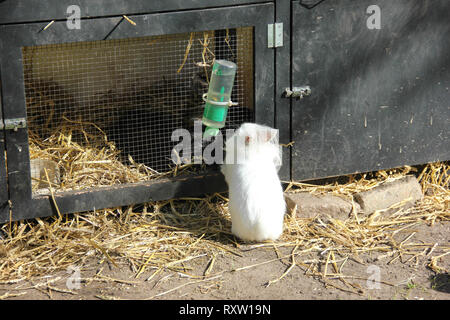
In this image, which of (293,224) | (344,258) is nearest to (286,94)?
(293,224)

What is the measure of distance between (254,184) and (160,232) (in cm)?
78

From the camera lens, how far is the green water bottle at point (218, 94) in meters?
4.81

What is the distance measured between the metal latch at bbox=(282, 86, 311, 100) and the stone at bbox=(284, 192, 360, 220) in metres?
0.75

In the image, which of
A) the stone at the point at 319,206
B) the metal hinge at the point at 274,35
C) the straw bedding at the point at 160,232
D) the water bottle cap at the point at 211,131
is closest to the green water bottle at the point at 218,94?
the water bottle cap at the point at 211,131

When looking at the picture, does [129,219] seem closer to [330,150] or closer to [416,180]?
[330,150]

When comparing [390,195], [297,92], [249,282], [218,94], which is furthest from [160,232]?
[390,195]

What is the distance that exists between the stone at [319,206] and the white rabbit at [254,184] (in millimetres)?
307

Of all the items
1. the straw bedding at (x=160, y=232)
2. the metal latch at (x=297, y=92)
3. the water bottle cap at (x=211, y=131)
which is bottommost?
the straw bedding at (x=160, y=232)

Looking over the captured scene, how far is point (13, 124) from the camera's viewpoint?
430 cm

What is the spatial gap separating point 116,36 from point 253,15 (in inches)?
37.2

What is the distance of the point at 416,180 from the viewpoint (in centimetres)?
549

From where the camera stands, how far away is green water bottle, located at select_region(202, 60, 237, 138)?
4.81 metres

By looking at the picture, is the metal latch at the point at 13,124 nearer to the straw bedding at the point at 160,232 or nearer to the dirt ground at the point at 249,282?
the straw bedding at the point at 160,232

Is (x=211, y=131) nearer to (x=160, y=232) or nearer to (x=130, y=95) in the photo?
Answer: (x=160, y=232)
